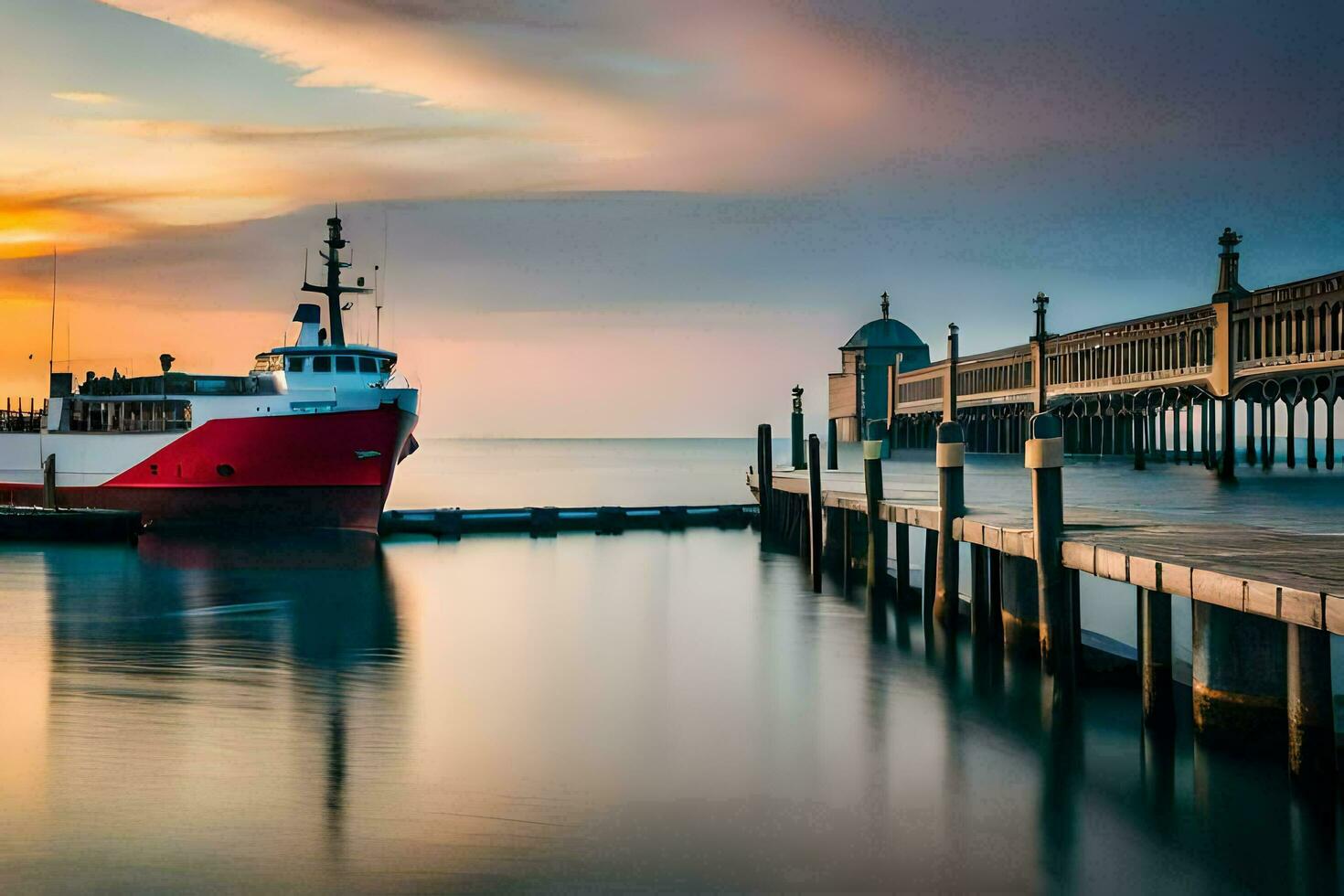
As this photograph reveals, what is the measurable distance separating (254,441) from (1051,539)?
105ft

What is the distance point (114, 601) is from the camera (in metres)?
27.0

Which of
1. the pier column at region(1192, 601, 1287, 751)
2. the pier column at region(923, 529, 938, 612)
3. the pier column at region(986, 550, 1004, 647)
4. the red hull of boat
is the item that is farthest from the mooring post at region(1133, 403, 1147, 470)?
the pier column at region(1192, 601, 1287, 751)

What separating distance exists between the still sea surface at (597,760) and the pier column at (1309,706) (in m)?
0.49

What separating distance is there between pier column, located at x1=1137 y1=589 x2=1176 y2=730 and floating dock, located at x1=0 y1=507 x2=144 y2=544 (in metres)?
34.7

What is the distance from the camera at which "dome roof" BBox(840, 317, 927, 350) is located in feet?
257

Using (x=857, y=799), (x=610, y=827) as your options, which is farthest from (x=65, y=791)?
(x=857, y=799)

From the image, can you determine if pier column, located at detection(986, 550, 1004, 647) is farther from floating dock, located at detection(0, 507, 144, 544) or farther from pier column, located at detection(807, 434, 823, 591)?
floating dock, located at detection(0, 507, 144, 544)

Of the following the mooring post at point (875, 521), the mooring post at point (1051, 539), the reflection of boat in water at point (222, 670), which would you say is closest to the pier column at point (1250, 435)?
the mooring post at point (875, 521)

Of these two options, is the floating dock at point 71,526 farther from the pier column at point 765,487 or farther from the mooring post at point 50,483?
the pier column at point 765,487

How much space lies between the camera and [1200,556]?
35.2 ft

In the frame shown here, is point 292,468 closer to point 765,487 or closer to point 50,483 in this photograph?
point 50,483

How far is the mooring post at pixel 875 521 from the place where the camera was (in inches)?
840

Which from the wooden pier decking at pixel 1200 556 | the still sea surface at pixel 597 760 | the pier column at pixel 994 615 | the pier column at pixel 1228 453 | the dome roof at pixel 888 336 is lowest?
the still sea surface at pixel 597 760

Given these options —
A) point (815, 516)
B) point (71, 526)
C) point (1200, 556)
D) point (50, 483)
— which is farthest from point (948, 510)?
point (50, 483)
